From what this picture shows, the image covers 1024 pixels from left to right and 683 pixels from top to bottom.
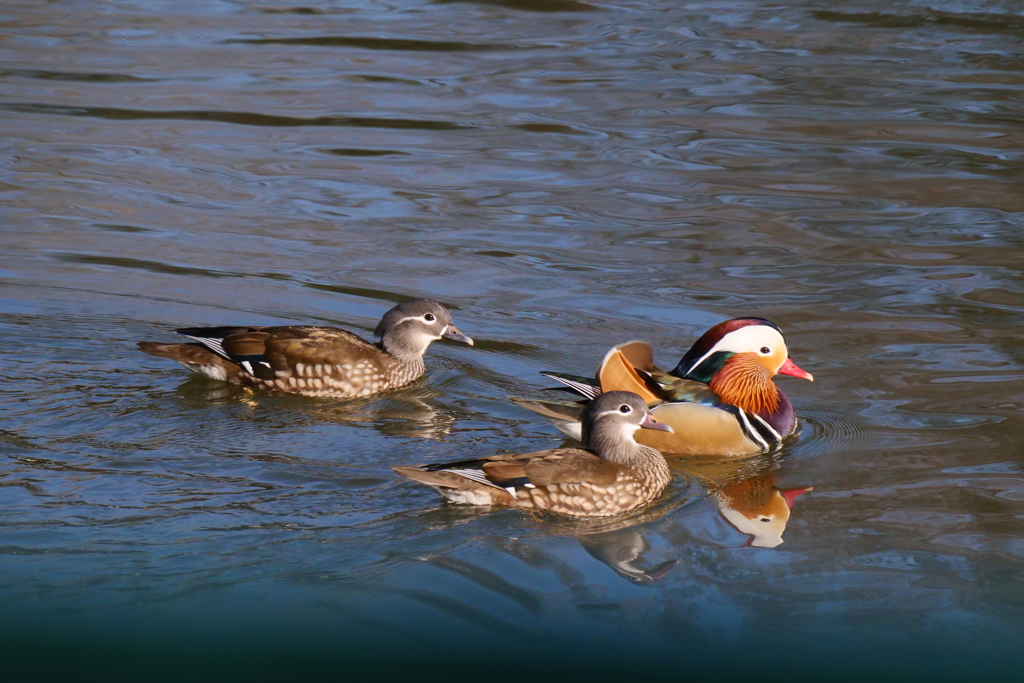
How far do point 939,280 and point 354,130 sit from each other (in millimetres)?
6682

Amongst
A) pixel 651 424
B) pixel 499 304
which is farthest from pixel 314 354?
pixel 651 424

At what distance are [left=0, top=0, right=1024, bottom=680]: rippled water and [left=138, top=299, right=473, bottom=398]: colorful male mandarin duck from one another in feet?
0.55

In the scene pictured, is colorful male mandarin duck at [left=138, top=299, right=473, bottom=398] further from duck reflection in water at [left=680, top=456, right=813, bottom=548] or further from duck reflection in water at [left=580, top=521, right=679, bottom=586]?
duck reflection in water at [left=580, top=521, right=679, bottom=586]

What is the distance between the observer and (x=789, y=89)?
15383 mm

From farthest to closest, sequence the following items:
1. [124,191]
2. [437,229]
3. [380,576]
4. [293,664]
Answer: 1. [124,191]
2. [437,229]
3. [380,576]
4. [293,664]

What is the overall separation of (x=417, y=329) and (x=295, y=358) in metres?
0.85

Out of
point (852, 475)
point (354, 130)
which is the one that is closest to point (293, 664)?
point (852, 475)

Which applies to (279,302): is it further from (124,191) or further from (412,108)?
(412,108)

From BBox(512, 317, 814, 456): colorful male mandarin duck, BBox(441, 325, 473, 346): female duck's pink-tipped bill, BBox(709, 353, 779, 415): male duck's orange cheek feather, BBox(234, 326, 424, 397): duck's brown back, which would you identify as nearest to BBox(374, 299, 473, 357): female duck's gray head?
BBox(441, 325, 473, 346): female duck's pink-tipped bill

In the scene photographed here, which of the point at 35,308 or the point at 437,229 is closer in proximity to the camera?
the point at 35,308

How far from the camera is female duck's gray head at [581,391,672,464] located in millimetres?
6500

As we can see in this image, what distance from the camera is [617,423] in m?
6.55

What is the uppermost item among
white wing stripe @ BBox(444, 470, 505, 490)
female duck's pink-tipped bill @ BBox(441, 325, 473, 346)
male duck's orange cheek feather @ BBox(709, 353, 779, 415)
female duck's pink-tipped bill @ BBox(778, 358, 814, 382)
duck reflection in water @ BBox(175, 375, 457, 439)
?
female duck's pink-tipped bill @ BBox(778, 358, 814, 382)

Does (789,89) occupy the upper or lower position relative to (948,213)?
upper
